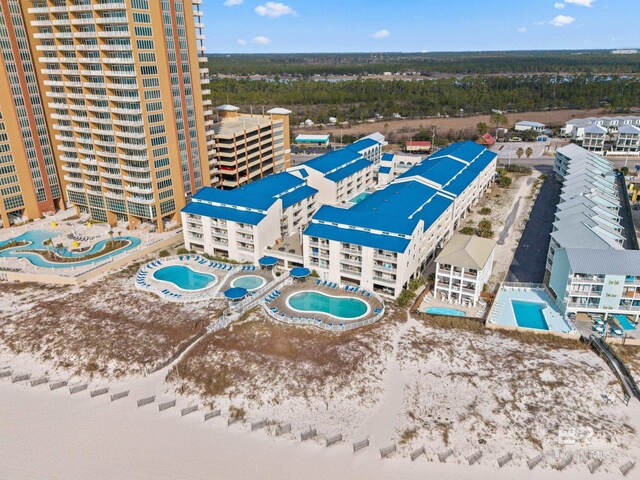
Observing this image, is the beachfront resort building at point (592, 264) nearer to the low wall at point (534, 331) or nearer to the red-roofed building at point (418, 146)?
the low wall at point (534, 331)

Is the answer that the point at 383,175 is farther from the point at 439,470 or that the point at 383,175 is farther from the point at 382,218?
the point at 439,470

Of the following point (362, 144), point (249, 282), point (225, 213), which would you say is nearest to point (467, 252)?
point (249, 282)

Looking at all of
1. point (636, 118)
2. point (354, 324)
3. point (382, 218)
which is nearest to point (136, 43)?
point (382, 218)

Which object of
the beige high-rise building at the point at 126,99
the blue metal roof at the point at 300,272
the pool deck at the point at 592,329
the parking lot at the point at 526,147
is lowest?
the pool deck at the point at 592,329

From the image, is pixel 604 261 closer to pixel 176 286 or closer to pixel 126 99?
pixel 176 286

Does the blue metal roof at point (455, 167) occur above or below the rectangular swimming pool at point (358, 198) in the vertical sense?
above

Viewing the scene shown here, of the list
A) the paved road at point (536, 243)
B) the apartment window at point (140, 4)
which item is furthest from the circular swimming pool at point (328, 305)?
the apartment window at point (140, 4)
